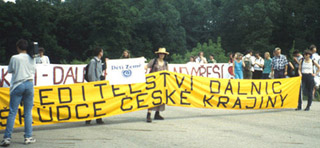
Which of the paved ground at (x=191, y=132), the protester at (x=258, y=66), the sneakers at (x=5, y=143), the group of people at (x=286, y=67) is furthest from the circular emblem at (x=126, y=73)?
the protester at (x=258, y=66)

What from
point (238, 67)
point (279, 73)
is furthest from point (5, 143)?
point (238, 67)

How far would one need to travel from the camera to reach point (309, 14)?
56.0 metres

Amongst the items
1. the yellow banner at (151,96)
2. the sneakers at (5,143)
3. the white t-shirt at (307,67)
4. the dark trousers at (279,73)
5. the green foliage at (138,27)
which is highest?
the green foliage at (138,27)

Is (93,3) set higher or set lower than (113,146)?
higher

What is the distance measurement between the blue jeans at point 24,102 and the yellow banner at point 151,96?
1451 mm

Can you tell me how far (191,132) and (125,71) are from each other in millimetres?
2584

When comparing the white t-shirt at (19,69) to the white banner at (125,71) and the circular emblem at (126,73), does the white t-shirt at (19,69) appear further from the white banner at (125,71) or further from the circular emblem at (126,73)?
the circular emblem at (126,73)

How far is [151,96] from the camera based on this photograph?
1138 cm

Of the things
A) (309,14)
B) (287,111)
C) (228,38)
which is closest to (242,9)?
(228,38)

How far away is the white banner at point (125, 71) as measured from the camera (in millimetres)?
10930

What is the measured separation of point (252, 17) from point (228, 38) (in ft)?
29.6

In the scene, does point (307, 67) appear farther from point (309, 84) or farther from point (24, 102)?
point (24, 102)

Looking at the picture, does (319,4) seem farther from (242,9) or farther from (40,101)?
(40,101)

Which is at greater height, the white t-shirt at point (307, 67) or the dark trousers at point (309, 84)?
the white t-shirt at point (307, 67)
